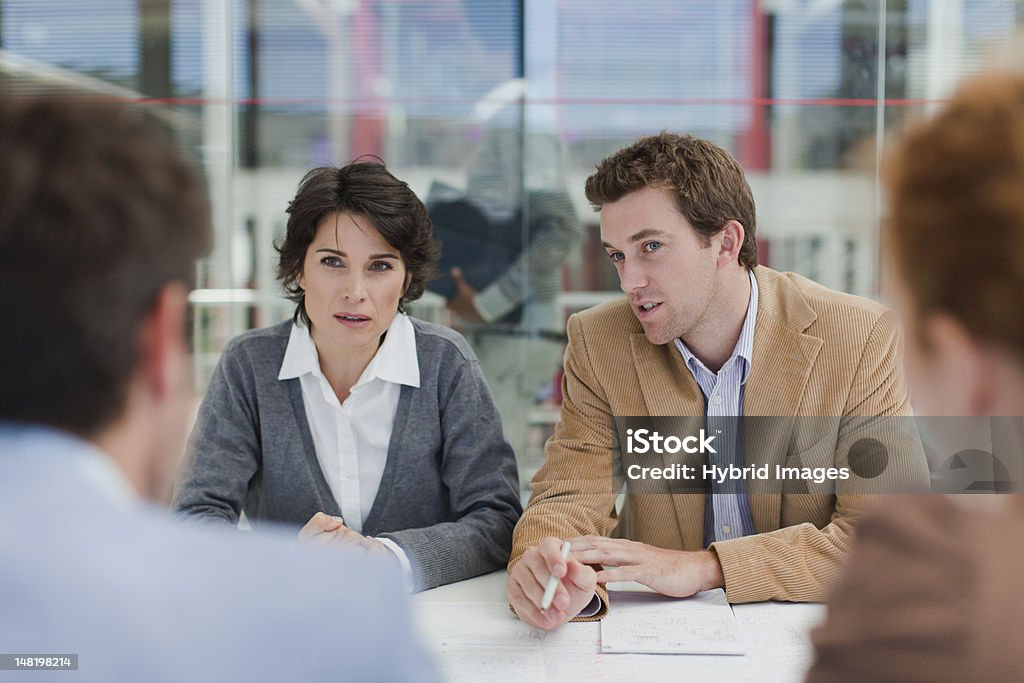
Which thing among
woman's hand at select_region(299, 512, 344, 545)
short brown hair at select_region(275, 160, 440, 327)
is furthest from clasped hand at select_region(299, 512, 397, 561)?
short brown hair at select_region(275, 160, 440, 327)

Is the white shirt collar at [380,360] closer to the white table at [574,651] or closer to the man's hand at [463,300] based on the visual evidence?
the white table at [574,651]

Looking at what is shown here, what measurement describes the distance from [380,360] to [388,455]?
0.21 m

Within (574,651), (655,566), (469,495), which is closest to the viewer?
(574,651)

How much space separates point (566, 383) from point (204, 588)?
1597 millimetres

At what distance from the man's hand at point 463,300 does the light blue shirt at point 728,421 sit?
6.04 feet

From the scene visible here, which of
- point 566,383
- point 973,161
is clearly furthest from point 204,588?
point 566,383

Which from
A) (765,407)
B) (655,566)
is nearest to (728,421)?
(765,407)

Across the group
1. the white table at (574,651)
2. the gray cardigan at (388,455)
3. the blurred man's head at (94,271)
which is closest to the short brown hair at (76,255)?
the blurred man's head at (94,271)

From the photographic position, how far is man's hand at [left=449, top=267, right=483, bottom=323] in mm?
3873

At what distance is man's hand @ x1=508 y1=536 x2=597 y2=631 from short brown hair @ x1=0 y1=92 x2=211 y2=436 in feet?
3.42

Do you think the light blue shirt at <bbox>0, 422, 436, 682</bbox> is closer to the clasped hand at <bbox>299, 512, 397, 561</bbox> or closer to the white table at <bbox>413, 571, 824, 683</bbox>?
the white table at <bbox>413, 571, 824, 683</bbox>

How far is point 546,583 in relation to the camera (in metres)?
1.61

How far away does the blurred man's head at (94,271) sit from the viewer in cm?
65

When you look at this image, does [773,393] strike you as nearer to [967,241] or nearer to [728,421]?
[728,421]
